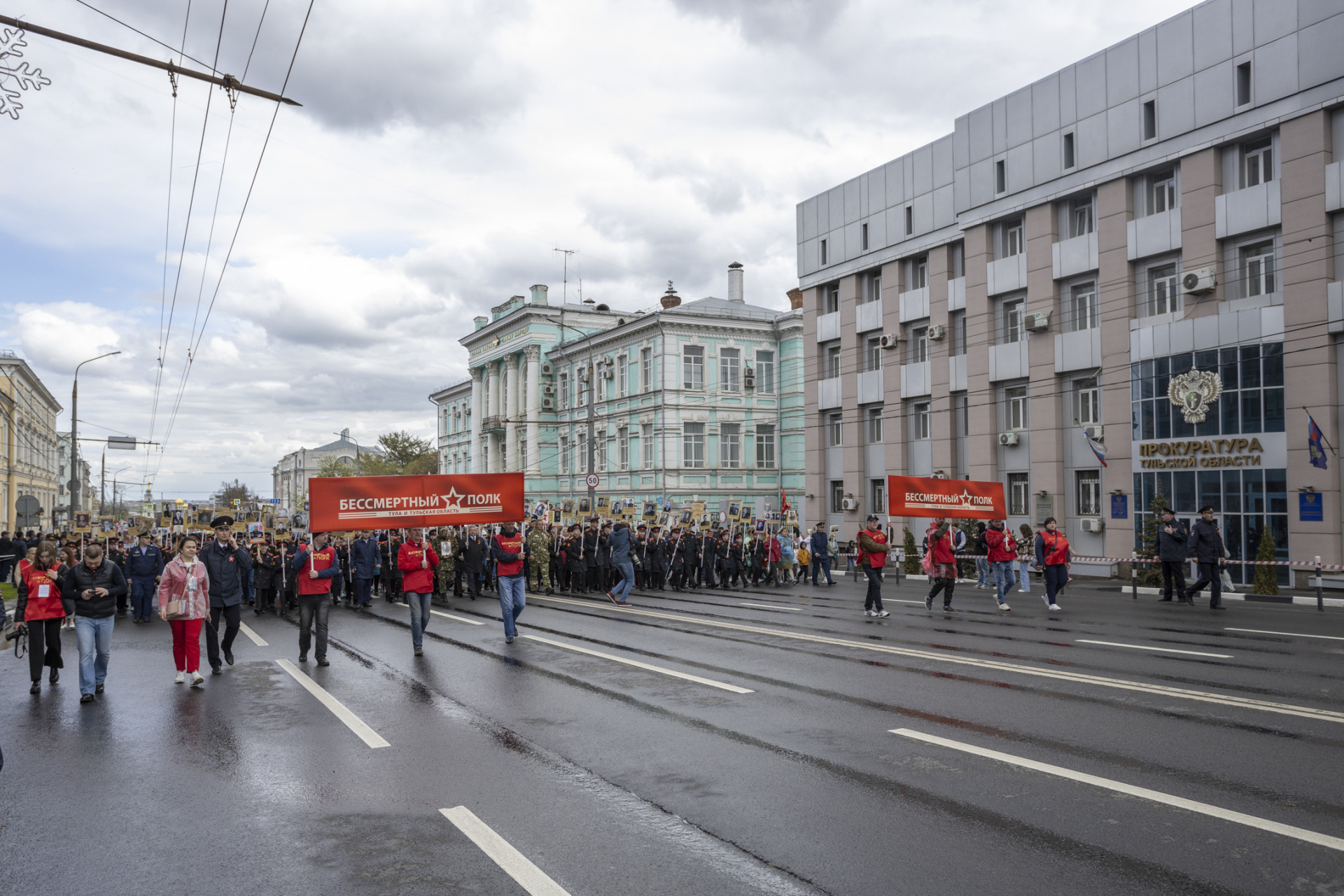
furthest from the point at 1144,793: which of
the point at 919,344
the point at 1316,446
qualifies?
the point at 919,344

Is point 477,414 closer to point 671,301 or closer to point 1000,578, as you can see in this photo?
point 671,301

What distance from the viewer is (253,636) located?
15.8 m

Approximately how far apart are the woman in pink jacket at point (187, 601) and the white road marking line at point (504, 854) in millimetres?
6068

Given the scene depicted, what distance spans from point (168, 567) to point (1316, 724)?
11156 millimetres

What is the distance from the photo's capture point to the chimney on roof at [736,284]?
59000mm

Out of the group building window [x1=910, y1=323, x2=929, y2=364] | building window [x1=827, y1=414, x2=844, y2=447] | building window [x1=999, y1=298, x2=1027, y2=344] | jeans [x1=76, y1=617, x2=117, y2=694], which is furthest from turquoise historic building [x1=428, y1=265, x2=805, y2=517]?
jeans [x1=76, y1=617, x2=117, y2=694]

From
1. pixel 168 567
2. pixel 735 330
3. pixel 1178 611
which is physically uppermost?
Answer: pixel 735 330

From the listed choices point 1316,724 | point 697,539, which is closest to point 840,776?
point 1316,724

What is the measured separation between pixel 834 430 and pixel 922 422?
5199 millimetres

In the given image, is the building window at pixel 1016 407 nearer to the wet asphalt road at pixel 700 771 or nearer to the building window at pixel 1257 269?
the building window at pixel 1257 269

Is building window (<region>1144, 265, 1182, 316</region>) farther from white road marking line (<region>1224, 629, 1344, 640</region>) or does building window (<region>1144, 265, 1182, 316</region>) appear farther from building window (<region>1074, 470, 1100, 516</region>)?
white road marking line (<region>1224, 629, 1344, 640</region>)

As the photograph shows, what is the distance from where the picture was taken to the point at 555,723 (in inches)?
331

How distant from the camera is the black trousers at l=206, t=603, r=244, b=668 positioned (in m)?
11.6

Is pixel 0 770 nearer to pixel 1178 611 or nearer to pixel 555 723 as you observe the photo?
pixel 555 723
